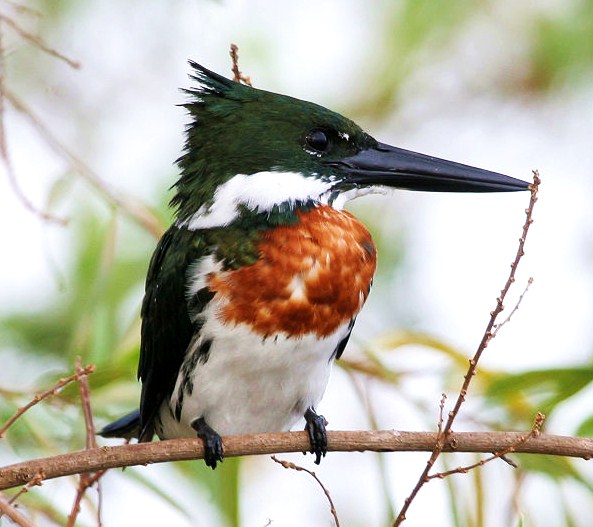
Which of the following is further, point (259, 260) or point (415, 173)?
point (415, 173)

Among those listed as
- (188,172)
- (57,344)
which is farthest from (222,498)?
(57,344)

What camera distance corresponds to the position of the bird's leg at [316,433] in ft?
9.60

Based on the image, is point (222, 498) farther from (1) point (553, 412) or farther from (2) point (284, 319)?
(1) point (553, 412)

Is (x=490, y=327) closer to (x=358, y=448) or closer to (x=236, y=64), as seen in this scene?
(x=358, y=448)

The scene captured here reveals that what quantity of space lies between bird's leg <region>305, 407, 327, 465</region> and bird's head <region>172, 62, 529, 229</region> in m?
0.54

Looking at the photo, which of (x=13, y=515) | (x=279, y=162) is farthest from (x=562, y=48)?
(x=13, y=515)


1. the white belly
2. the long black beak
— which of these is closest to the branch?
the white belly

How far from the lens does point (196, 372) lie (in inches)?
120

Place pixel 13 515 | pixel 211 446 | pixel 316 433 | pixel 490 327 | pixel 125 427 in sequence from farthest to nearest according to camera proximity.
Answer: pixel 125 427
pixel 316 433
pixel 211 446
pixel 490 327
pixel 13 515

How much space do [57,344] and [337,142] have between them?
2.14 m

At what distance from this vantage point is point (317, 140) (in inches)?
124

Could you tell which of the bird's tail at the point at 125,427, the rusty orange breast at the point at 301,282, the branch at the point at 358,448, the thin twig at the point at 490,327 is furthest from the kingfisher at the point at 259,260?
the thin twig at the point at 490,327

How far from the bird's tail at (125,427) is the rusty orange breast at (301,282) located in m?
0.65

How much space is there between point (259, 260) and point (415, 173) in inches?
21.2
